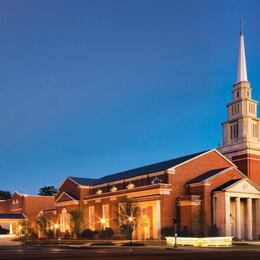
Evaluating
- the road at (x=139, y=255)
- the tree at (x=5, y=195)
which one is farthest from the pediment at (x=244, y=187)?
the tree at (x=5, y=195)

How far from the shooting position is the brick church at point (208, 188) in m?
70.3

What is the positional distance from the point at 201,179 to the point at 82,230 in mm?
24342

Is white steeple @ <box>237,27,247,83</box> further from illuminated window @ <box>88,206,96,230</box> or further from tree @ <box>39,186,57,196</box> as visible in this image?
tree @ <box>39,186,57,196</box>

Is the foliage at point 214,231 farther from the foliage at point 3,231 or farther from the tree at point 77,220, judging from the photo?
the foliage at point 3,231

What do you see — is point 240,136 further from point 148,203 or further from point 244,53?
point 148,203

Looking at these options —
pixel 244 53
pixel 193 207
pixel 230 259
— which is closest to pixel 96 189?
pixel 193 207

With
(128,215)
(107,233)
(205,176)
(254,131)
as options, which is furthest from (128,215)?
(254,131)

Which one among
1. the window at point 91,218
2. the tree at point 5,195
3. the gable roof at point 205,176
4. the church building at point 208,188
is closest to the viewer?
the church building at point 208,188

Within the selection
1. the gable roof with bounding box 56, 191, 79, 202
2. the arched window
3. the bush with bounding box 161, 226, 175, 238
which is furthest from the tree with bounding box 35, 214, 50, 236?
the bush with bounding box 161, 226, 175, 238

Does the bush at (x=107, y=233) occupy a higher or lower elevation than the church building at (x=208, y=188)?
lower

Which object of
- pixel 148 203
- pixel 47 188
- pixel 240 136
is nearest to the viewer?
pixel 148 203

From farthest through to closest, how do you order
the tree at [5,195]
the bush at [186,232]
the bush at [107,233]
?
the tree at [5,195] < the bush at [107,233] < the bush at [186,232]

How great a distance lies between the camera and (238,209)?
7119 centimetres

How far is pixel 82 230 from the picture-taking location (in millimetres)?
85812
